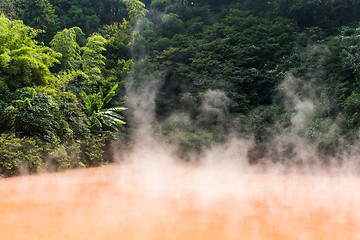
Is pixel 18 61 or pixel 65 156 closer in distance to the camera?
pixel 18 61

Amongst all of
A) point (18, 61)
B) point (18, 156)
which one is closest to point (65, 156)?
point (18, 156)

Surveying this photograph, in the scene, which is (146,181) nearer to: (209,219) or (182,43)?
(209,219)

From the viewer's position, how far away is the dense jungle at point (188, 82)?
19.4 ft

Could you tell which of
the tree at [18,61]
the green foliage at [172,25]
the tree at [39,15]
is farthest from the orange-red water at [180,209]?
the tree at [39,15]

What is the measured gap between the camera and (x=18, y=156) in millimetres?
5211

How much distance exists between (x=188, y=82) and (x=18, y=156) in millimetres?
6528

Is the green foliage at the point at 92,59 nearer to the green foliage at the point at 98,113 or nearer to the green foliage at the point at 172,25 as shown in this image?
the green foliage at the point at 98,113

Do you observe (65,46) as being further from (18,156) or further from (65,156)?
(18,156)

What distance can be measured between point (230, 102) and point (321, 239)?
7009mm

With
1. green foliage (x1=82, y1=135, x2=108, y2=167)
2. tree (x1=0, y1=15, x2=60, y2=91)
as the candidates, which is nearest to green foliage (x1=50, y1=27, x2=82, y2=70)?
tree (x1=0, y1=15, x2=60, y2=91)

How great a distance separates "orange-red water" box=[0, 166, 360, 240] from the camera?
2400 millimetres

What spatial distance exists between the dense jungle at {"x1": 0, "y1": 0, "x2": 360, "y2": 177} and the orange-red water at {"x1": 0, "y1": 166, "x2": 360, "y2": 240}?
1.60m

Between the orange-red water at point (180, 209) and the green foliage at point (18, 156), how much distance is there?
0.38 metres

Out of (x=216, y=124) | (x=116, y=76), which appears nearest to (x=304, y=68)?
(x=216, y=124)
